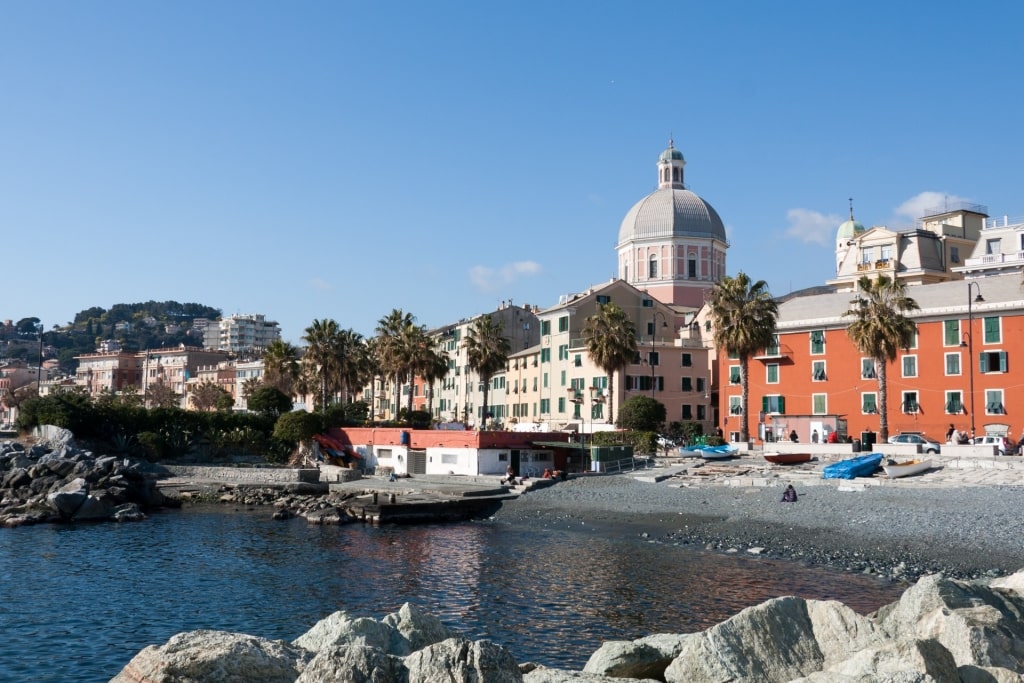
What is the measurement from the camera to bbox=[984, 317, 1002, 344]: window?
60.7 metres

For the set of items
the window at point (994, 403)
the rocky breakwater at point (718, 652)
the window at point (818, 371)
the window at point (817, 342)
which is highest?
the window at point (817, 342)

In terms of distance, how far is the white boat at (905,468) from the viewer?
156 ft

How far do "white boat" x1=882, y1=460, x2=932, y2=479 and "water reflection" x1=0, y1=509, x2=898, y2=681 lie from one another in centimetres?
1618

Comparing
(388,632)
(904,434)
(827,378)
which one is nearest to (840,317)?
(827,378)

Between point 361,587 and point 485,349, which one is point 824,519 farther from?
point 485,349

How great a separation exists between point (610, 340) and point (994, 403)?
1031 inches

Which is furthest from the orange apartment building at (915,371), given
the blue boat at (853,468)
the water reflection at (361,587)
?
the water reflection at (361,587)

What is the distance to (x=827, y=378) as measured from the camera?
225ft

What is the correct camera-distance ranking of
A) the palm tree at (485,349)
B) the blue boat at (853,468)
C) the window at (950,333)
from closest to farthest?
the blue boat at (853,468), the window at (950,333), the palm tree at (485,349)

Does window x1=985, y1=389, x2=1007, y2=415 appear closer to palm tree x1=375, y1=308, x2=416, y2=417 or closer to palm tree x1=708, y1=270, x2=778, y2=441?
palm tree x1=708, y1=270, x2=778, y2=441

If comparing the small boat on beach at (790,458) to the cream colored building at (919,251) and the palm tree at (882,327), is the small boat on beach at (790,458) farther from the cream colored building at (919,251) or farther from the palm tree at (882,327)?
the cream colored building at (919,251)

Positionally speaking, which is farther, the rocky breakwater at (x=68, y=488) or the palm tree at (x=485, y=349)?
the palm tree at (x=485, y=349)

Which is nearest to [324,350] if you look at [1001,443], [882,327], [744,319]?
[744,319]

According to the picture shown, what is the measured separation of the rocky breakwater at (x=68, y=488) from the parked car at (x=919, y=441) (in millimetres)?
44619
